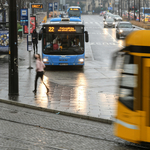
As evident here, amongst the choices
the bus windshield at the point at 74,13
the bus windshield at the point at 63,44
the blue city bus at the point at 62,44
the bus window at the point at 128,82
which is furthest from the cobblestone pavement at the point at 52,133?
the bus windshield at the point at 74,13

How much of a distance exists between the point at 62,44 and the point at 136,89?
14.2 m

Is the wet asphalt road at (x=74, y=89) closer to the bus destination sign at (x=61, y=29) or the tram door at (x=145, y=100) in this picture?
the bus destination sign at (x=61, y=29)

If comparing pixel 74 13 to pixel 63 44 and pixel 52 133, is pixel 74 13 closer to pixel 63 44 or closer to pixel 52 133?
pixel 63 44

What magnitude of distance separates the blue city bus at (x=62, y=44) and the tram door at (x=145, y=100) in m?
14.1

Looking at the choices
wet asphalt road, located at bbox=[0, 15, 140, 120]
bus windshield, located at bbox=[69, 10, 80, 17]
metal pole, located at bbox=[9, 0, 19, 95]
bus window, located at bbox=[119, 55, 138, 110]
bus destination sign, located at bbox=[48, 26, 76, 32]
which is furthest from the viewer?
bus windshield, located at bbox=[69, 10, 80, 17]

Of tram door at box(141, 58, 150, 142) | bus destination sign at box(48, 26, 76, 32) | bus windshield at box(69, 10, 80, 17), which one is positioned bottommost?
tram door at box(141, 58, 150, 142)

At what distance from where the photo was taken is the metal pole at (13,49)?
45.0 feet

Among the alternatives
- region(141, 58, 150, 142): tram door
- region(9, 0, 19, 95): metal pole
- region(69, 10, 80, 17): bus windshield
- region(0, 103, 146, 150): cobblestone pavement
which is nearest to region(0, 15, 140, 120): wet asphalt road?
region(9, 0, 19, 95): metal pole

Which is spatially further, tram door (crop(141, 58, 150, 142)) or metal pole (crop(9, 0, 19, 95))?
metal pole (crop(9, 0, 19, 95))

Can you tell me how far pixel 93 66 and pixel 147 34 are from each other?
51.4 feet

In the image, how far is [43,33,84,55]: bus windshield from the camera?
21469 mm

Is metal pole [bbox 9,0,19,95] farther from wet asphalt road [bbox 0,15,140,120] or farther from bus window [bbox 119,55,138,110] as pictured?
bus window [bbox 119,55,138,110]

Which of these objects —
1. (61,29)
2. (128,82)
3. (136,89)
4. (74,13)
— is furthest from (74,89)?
(74,13)

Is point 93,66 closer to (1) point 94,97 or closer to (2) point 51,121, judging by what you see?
(1) point 94,97
